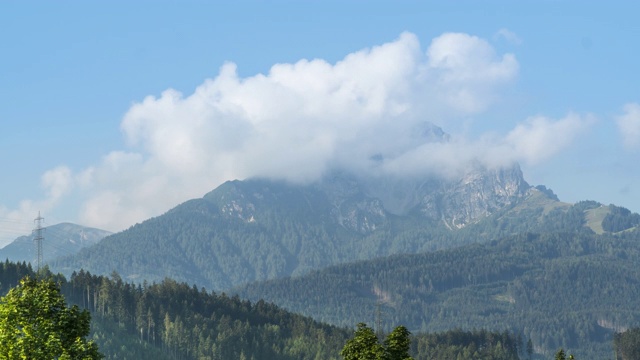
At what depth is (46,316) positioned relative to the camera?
85062 mm

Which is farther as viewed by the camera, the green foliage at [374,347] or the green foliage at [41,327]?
the green foliage at [374,347]

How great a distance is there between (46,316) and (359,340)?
102 feet

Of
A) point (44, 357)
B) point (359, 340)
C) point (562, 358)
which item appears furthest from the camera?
point (562, 358)

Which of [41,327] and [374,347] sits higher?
[41,327]

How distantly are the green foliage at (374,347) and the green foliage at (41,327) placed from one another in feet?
88.8

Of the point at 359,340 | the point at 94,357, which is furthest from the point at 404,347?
the point at 94,357

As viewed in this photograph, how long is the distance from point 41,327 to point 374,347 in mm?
32193

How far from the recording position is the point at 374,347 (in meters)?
103

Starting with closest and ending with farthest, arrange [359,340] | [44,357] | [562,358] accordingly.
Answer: [44,357], [359,340], [562,358]

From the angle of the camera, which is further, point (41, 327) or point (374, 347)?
point (374, 347)

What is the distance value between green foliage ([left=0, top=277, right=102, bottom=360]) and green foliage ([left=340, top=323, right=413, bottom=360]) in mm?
27065

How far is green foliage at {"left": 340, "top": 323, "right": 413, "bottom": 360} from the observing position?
102875mm

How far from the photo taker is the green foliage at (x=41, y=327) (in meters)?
83.8

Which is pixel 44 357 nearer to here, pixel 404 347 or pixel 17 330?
pixel 17 330
